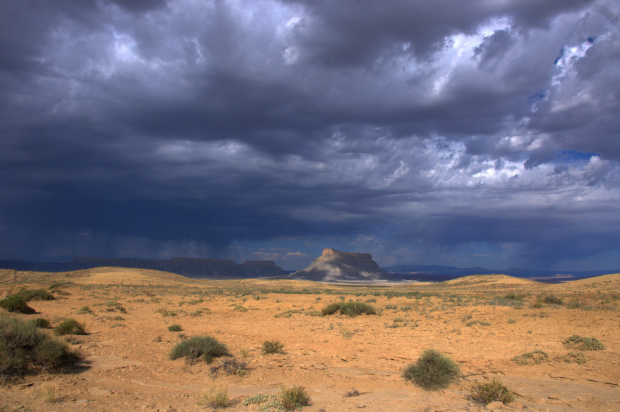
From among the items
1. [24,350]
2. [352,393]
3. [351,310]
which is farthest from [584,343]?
[24,350]

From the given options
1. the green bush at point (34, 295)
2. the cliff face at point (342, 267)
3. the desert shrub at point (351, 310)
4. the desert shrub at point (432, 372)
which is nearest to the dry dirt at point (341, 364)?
the desert shrub at point (432, 372)

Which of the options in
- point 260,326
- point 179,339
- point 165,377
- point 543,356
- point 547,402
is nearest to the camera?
point 547,402

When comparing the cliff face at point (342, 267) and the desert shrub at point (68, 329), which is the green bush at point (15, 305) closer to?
the desert shrub at point (68, 329)

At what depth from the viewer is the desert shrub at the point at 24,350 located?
27.4 feet

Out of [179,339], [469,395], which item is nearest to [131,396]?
[179,339]

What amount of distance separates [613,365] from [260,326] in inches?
586

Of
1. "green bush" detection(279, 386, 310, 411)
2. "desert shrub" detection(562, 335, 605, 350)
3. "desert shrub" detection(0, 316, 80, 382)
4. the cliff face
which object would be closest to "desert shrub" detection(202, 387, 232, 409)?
"green bush" detection(279, 386, 310, 411)

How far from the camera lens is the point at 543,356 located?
11.9m

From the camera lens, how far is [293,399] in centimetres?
803

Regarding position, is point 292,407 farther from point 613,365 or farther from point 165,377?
point 613,365

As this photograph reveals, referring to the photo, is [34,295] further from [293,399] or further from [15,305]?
[293,399]

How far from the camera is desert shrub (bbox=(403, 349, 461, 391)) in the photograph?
955 centimetres

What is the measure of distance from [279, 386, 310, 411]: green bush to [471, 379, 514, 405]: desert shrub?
412 cm

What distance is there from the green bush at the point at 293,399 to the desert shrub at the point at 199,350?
4.50 m
